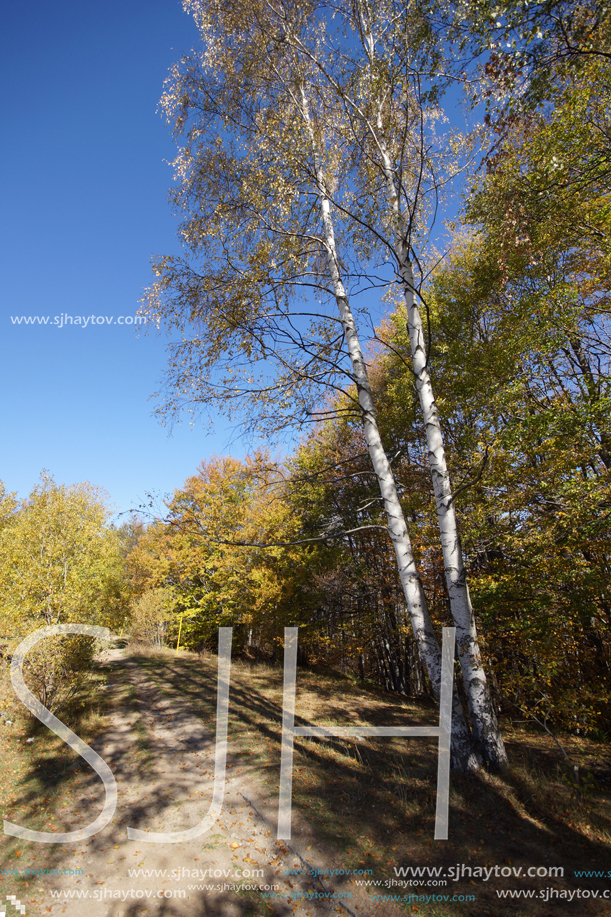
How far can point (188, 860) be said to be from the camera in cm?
353

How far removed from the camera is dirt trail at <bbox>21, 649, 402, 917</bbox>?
9.95ft

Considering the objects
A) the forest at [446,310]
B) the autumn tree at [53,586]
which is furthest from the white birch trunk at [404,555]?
the autumn tree at [53,586]

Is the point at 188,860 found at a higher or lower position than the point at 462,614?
lower

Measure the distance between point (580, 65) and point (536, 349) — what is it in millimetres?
5428

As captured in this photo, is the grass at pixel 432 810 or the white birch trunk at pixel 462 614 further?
the white birch trunk at pixel 462 614

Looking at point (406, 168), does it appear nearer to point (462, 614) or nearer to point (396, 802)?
point (462, 614)

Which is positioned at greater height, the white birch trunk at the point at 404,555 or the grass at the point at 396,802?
the white birch trunk at the point at 404,555

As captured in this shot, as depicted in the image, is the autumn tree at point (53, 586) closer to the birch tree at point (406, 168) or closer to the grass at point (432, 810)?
the grass at point (432, 810)

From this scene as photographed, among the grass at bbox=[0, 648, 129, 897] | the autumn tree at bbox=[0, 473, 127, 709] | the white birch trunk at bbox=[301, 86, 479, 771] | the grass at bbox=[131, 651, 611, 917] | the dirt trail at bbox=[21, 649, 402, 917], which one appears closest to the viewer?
the dirt trail at bbox=[21, 649, 402, 917]

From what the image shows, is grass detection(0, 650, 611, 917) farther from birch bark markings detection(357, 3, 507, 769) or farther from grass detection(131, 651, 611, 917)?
birch bark markings detection(357, 3, 507, 769)

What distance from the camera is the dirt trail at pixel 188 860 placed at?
3031mm

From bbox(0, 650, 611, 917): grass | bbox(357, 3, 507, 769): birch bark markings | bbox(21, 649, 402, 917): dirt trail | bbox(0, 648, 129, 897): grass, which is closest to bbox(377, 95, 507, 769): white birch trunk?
bbox(357, 3, 507, 769): birch bark markings

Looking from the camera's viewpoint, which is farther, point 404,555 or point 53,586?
point 53,586

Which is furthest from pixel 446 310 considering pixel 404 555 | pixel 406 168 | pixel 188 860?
pixel 188 860
